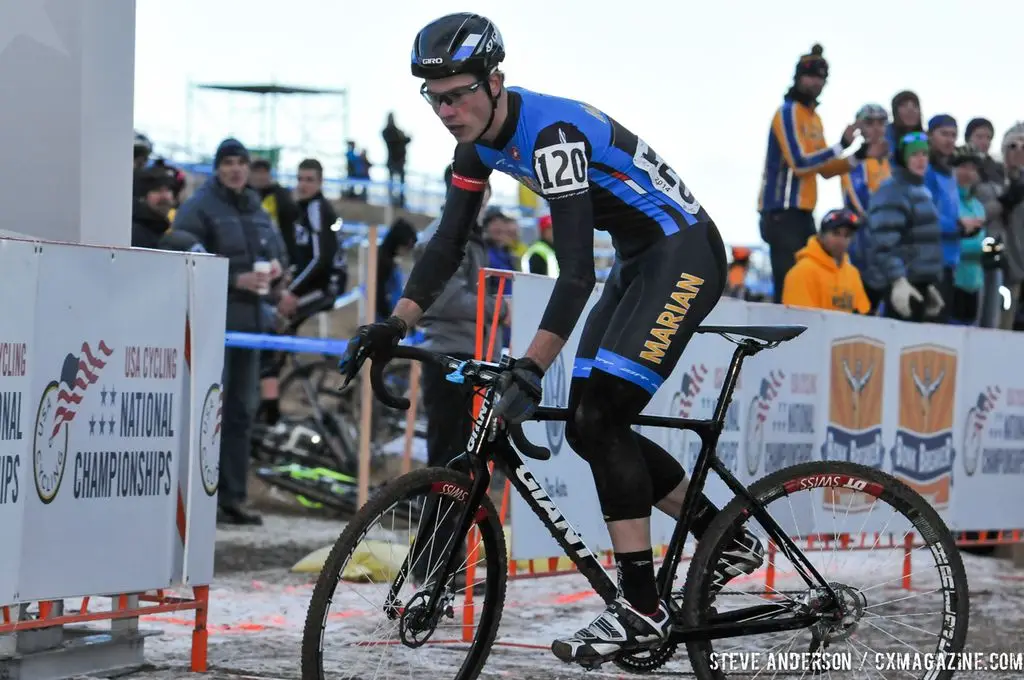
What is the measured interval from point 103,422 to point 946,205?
8.75 meters

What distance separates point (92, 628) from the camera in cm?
650

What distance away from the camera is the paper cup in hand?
1036cm

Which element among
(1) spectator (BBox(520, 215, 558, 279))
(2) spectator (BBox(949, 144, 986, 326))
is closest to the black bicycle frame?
(1) spectator (BBox(520, 215, 558, 279))

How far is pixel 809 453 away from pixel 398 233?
491 centimetres

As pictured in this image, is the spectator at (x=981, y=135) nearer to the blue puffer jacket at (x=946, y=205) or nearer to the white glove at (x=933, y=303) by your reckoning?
the blue puffer jacket at (x=946, y=205)

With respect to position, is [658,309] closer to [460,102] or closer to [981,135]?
[460,102]

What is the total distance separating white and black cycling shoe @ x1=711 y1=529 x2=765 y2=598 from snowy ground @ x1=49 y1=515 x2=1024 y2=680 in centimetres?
49

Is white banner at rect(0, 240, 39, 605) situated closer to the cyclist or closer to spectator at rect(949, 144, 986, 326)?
the cyclist

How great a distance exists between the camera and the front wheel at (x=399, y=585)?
468 cm

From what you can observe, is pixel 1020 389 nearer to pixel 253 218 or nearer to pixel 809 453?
pixel 809 453

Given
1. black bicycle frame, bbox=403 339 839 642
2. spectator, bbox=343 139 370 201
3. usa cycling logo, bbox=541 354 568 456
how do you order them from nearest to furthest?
black bicycle frame, bbox=403 339 839 642
usa cycling logo, bbox=541 354 568 456
spectator, bbox=343 139 370 201

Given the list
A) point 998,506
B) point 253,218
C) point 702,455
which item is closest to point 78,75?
point 702,455

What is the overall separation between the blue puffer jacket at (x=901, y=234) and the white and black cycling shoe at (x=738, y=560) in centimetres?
692

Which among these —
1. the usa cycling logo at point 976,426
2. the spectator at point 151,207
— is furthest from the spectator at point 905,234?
the spectator at point 151,207
